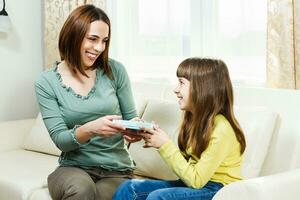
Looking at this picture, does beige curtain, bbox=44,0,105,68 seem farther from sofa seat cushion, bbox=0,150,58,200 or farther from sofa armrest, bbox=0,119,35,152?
sofa seat cushion, bbox=0,150,58,200

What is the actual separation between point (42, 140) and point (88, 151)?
997mm

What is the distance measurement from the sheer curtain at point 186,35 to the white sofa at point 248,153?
14.1 inches

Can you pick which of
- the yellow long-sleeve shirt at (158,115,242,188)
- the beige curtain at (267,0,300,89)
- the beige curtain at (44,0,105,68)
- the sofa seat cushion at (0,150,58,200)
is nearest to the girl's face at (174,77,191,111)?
the yellow long-sleeve shirt at (158,115,242,188)

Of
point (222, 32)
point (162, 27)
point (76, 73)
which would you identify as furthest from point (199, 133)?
point (162, 27)

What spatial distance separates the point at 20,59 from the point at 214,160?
2.21 m

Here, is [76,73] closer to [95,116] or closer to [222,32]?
[95,116]

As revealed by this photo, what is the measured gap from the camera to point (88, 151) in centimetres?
193

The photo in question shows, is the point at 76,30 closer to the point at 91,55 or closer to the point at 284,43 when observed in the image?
the point at 91,55

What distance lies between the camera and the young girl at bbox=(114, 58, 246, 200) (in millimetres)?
1609

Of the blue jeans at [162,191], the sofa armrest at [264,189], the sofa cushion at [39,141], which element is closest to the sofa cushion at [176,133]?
the blue jeans at [162,191]

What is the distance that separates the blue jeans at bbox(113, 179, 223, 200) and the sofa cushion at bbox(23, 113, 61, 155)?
1.11m

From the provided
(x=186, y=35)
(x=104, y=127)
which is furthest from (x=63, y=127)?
(x=186, y=35)

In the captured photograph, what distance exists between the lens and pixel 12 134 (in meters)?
2.97

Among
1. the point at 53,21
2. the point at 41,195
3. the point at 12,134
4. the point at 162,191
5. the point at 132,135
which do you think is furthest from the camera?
the point at 53,21
